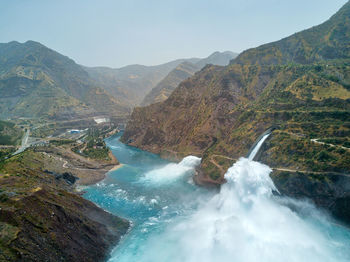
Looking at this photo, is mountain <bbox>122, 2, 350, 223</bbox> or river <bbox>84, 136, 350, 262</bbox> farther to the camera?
mountain <bbox>122, 2, 350, 223</bbox>

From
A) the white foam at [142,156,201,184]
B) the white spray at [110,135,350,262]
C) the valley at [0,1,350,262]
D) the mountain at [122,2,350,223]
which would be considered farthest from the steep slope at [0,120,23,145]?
the white spray at [110,135,350,262]

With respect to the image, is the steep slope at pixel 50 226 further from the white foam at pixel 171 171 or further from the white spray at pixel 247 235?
the white foam at pixel 171 171

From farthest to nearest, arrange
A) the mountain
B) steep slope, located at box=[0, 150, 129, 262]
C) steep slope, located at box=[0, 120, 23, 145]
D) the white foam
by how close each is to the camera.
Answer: steep slope, located at box=[0, 120, 23, 145] → the white foam → the mountain → steep slope, located at box=[0, 150, 129, 262]

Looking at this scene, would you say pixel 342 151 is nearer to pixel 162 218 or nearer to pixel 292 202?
pixel 292 202

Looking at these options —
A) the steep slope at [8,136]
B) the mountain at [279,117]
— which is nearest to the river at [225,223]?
the mountain at [279,117]

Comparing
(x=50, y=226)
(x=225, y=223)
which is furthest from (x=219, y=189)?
(x=50, y=226)

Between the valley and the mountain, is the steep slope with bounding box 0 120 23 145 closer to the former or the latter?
the valley

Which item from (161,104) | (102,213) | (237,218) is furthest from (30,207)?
(161,104)
